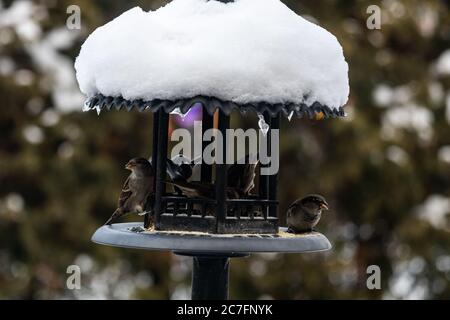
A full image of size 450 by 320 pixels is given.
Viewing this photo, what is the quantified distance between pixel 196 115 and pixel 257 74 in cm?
168

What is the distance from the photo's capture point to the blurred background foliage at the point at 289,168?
23.5ft

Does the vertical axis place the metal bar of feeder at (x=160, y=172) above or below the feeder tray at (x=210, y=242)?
above

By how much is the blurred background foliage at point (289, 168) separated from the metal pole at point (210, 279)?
11.7 feet

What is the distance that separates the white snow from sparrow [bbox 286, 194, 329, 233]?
0.45 meters

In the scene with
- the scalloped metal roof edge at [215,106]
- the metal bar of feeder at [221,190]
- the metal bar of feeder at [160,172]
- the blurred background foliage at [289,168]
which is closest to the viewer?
the scalloped metal roof edge at [215,106]

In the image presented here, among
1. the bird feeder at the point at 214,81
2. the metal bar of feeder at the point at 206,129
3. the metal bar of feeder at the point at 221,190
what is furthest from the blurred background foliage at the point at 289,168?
the metal bar of feeder at the point at 221,190

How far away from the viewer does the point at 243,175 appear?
3.48 meters

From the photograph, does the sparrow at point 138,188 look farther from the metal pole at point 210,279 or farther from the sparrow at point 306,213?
the sparrow at point 306,213

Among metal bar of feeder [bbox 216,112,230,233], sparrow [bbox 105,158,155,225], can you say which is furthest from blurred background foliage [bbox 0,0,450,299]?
metal bar of feeder [bbox 216,112,230,233]

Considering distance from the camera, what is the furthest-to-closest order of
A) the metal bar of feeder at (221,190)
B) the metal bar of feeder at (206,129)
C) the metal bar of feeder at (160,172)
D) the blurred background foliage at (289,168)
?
the blurred background foliage at (289,168) → the metal bar of feeder at (206,129) → the metal bar of feeder at (160,172) → the metal bar of feeder at (221,190)

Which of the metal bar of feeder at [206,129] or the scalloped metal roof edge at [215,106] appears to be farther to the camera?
the metal bar of feeder at [206,129]

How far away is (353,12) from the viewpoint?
7.83 meters
